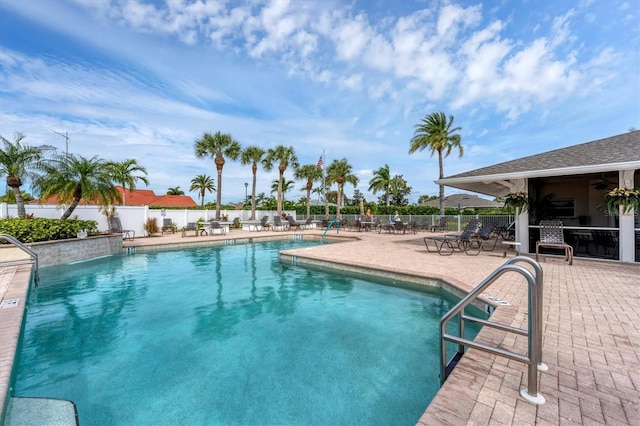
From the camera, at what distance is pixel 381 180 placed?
33.6 meters

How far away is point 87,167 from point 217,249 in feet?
20.4

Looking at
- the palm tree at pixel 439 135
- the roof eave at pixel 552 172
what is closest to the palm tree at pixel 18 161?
the roof eave at pixel 552 172

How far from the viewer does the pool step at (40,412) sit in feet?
8.07

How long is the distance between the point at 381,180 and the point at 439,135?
1071 centimetres

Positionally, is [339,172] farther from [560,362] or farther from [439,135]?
[560,362]

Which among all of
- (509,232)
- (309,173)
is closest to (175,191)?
(309,173)

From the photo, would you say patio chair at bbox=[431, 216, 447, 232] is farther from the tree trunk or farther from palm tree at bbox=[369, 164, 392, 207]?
the tree trunk

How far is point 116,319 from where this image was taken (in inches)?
200

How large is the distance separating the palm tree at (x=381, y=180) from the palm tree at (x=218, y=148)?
697 inches

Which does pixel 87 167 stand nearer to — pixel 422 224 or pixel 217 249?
pixel 217 249

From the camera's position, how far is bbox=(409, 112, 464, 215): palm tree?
77.4 feet

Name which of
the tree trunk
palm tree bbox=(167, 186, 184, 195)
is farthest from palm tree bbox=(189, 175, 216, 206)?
the tree trunk

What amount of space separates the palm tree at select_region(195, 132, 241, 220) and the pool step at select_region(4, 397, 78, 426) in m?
18.9

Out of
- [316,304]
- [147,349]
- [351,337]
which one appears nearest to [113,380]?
[147,349]
